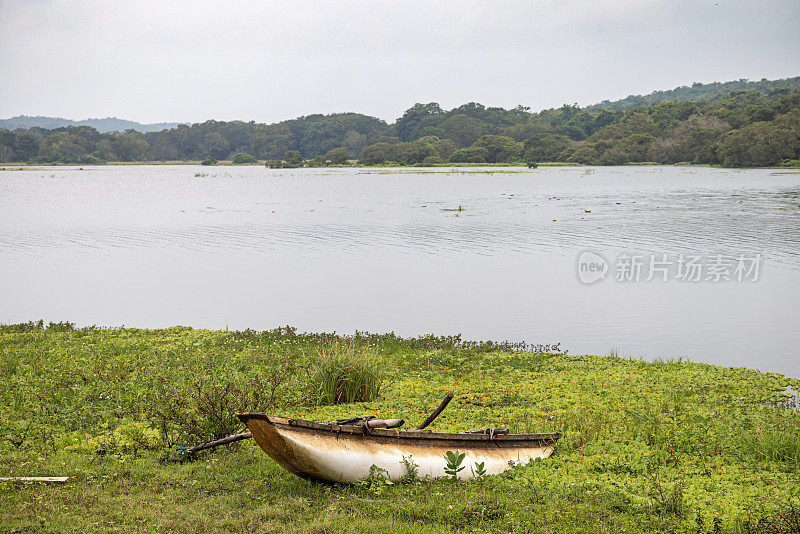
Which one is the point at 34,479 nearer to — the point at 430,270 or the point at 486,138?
the point at 430,270

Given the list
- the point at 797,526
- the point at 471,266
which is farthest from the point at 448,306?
the point at 797,526

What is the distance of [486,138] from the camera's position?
465 ft

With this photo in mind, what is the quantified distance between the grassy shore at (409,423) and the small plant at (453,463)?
0.47 feet

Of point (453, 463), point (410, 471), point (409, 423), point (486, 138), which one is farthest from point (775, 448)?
point (486, 138)

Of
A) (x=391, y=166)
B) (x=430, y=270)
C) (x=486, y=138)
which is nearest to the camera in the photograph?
(x=430, y=270)

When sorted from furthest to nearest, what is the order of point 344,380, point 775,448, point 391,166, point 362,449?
1. point 391,166
2. point 344,380
3. point 775,448
4. point 362,449

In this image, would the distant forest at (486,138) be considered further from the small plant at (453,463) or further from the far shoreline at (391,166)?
the small plant at (453,463)

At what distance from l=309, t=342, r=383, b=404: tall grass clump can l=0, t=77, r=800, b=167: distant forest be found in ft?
299

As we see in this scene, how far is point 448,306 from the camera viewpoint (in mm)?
20422

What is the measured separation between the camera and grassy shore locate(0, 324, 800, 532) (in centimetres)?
714

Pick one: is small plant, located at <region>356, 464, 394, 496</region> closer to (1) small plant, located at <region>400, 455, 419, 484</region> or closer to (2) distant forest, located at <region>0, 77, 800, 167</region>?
(1) small plant, located at <region>400, 455, 419, 484</region>

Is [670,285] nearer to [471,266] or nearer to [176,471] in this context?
[471,266]

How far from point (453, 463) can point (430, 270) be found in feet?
60.5

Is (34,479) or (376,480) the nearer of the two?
(34,479)
